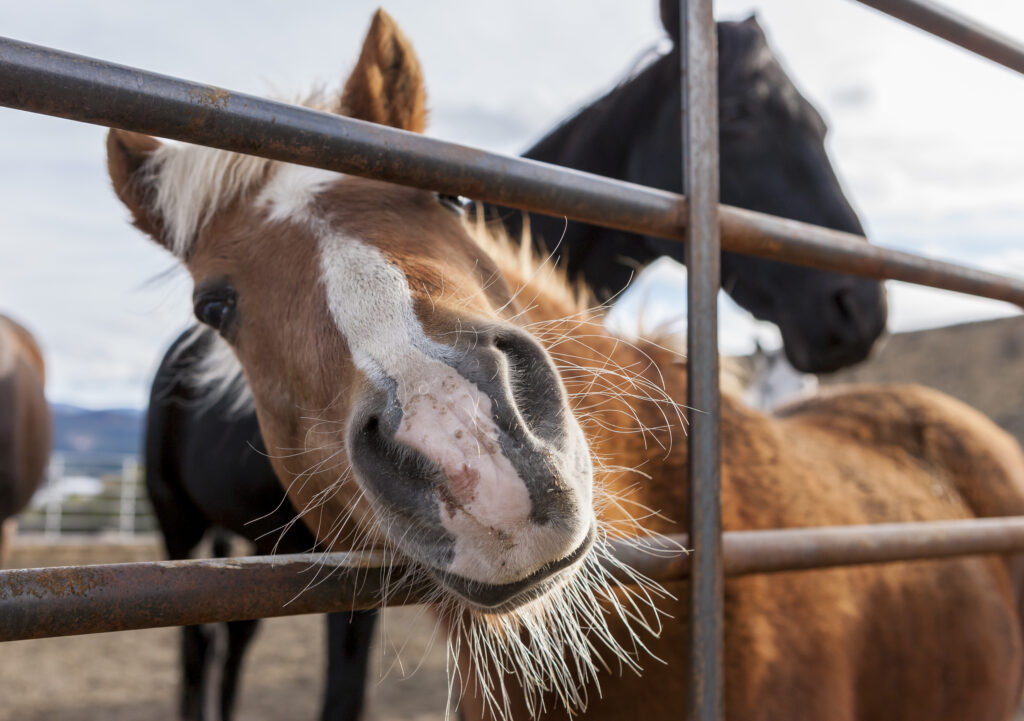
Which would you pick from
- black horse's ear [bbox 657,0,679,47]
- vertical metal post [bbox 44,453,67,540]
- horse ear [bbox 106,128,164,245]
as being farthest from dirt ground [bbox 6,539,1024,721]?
vertical metal post [bbox 44,453,67,540]

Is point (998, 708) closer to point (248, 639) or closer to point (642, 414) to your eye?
point (642, 414)

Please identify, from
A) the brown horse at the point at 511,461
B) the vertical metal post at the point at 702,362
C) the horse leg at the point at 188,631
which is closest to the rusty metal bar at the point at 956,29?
the vertical metal post at the point at 702,362

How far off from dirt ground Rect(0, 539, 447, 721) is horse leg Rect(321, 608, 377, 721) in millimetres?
1047

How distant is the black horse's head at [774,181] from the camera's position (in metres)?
2.90

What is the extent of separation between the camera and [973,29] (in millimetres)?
1529

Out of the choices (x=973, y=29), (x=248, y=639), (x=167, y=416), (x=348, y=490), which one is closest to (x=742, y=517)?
(x=348, y=490)

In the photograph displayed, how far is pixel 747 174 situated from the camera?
3.06m

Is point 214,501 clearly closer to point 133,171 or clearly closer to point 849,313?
point 133,171

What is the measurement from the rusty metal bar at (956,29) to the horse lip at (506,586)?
3.74 feet

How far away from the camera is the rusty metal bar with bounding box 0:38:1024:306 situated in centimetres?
75

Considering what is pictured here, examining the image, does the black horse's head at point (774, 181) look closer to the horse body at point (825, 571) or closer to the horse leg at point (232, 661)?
the horse body at point (825, 571)

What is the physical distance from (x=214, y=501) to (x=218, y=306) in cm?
174

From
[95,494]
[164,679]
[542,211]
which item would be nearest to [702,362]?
[542,211]

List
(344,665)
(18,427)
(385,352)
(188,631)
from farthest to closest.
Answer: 1. (18,427)
2. (188,631)
3. (344,665)
4. (385,352)
